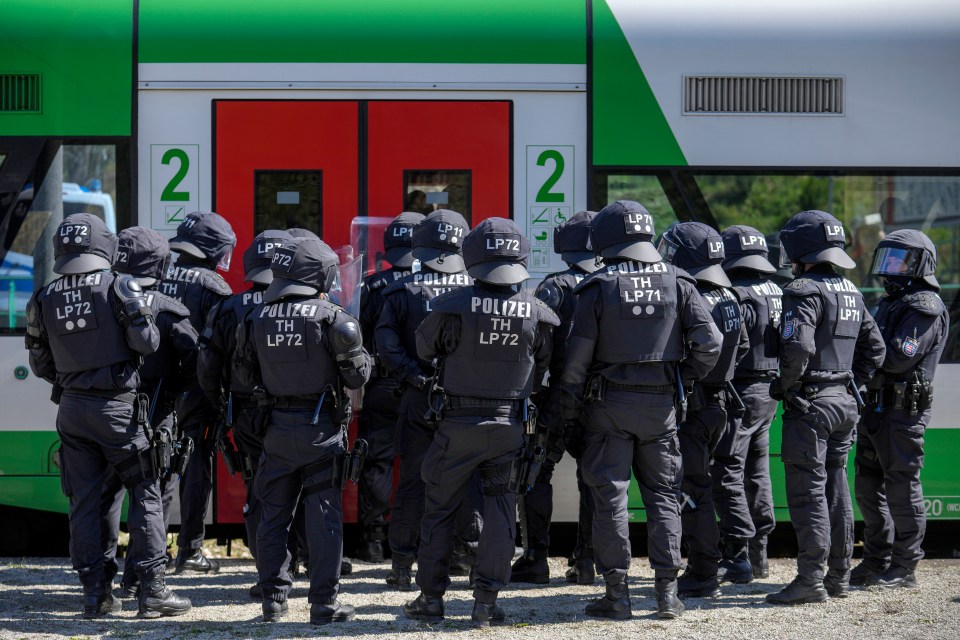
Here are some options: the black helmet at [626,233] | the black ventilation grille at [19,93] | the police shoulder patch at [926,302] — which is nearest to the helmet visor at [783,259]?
the police shoulder patch at [926,302]

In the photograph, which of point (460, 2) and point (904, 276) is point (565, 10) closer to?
point (460, 2)

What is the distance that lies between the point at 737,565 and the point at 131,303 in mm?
3530

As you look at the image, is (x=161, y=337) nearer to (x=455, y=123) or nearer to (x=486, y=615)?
(x=455, y=123)

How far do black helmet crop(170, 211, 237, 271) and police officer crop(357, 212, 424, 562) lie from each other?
0.81m

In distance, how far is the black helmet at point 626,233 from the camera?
5.68m

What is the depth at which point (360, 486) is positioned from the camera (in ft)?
21.6

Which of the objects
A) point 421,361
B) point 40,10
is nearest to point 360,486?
point 421,361

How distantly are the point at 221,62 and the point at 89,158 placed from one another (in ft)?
3.02

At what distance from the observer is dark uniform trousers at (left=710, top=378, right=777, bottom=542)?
6367 mm

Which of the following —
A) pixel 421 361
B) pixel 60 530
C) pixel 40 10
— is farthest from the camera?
pixel 60 530

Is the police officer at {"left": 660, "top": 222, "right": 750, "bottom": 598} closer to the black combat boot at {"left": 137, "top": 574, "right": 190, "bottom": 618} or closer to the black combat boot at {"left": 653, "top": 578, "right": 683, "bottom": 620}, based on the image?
the black combat boot at {"left": 653, "top": 578, "right": 683, "bottom": 620}

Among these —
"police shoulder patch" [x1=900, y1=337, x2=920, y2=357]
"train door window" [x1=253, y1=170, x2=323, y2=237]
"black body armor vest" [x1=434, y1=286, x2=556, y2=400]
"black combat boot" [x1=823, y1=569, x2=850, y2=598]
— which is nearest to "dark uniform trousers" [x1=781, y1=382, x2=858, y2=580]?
"black combat boot" [x1=823, y1=569, x2=850, y2=598]

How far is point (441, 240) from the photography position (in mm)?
6137

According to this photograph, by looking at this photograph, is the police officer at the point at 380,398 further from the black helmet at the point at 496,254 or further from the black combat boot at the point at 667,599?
the black combat boot at the point at 667,599
